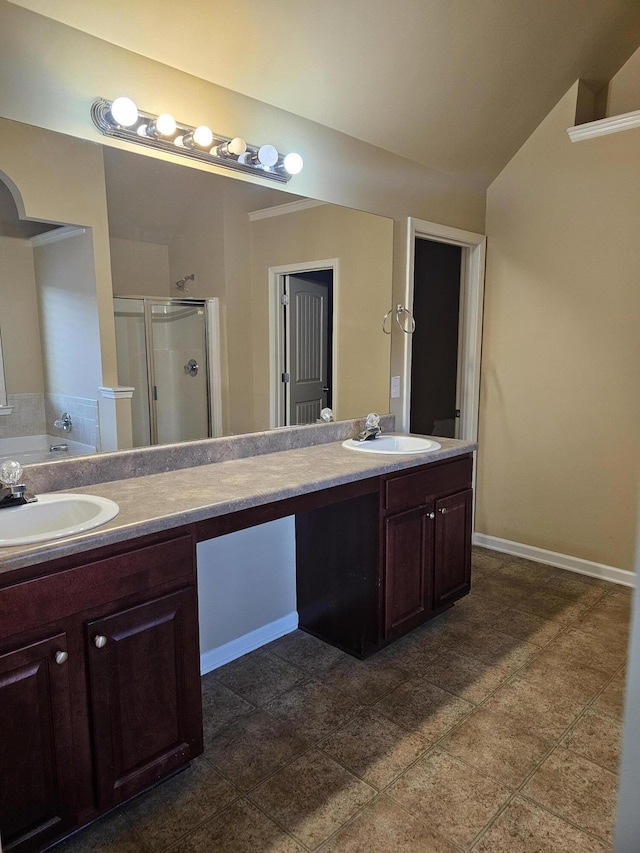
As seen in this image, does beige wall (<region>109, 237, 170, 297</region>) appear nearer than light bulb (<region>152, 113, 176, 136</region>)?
No

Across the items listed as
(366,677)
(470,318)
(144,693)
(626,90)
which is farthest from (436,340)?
(144,693)

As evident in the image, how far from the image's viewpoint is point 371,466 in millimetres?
2141

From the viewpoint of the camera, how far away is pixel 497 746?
1.85 metres

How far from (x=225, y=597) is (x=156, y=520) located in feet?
3.17

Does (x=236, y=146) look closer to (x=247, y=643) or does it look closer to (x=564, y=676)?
(x=247, y=643)

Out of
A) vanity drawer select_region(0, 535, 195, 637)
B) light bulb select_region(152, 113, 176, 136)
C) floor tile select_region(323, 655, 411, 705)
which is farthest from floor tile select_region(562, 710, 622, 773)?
light bulb select_region(152, 113, 176, 136)

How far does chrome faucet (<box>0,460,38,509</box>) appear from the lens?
1.51 m

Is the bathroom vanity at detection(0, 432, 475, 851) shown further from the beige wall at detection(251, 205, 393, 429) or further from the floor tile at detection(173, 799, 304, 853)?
the beige wall at detection(251, 205, 393, 429)

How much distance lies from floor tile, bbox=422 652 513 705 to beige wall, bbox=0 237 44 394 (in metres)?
1.84

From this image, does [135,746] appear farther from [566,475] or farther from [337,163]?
[566,475]

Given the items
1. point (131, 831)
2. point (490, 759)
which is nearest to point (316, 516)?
point (490, 759)

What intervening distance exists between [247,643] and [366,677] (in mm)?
541

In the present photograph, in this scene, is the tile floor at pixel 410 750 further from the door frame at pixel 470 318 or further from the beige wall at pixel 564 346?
the door frame at pixel 470 318

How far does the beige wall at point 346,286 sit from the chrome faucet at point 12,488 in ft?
3.18
